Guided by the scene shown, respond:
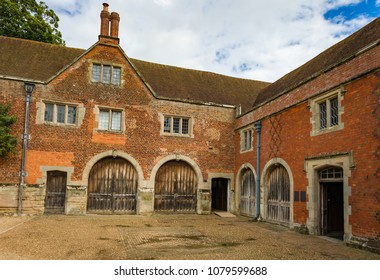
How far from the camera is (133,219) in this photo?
14320 mm

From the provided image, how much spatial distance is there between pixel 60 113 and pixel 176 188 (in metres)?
7.27

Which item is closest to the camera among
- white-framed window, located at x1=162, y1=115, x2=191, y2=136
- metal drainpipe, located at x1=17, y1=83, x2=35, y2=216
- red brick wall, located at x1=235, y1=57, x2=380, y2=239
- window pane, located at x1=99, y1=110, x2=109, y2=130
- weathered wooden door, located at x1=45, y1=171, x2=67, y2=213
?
red brick wall, located at x1=235, y1=57, x2=380, y2=239

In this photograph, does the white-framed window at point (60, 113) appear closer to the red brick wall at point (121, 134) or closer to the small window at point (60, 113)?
the small window at point (60, 113)

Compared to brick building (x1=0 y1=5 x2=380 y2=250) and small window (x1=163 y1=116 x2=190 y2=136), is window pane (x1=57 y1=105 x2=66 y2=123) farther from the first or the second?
small window (x1=163 y1=116 x2=190 y2=136)

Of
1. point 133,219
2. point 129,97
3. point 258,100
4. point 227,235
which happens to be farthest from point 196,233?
point 258,100

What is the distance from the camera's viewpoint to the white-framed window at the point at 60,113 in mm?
15234

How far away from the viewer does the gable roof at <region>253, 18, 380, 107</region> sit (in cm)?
1101

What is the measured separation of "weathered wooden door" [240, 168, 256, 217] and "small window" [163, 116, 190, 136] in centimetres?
411

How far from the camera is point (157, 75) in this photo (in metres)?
19.8

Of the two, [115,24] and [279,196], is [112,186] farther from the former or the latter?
[115,24]

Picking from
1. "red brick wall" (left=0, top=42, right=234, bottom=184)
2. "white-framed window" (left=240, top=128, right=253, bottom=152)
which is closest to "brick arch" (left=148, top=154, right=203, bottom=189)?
"red brick wall" (left=0, top=42, right=234, bottom=184)

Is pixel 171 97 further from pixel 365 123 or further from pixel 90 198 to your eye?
pixel 365 123

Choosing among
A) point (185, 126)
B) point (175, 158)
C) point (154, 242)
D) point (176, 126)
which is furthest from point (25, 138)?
point (154, 242)

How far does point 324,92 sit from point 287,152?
122 inches
